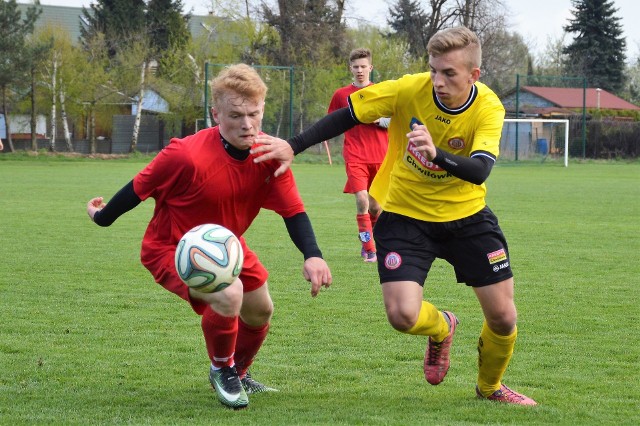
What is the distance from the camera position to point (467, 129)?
14.9ft

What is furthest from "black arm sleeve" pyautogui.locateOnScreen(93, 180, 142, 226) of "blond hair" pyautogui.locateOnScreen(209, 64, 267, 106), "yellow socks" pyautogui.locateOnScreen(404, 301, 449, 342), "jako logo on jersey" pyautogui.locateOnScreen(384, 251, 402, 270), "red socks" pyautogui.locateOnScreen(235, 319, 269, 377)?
"yellow socks" pyautogui.locateOnScreen(404, 301, 449, 342)

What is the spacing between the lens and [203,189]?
4.39 metres

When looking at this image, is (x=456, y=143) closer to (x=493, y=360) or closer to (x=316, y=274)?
(x=316, y=274)

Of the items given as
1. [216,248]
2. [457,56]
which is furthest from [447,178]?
[216,248]

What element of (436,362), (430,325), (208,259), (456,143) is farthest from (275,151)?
(436,362)

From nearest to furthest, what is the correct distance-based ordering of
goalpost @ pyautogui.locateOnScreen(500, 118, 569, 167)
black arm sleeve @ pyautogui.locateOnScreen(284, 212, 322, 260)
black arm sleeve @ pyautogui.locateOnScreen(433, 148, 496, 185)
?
black arm sleeve @ pyautogui.locateOnScreen(433, 148, 496, 185), black arm sleeve @ pyautogui.locateOnScreen(284, 212, 322, 260), goalpost @ pyautogui.locateOnScreen(500, 118, 569, 167)

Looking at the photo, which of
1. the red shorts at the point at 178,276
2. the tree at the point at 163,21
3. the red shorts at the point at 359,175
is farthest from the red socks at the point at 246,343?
the tree at the point at 163,21

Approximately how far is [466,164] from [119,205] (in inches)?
65.2

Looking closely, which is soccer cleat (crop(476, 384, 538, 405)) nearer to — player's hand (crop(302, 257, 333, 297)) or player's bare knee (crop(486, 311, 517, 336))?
player's bare knee (crop(486, 311, 517, 336))

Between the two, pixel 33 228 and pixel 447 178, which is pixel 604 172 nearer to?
A: pixel 33 228

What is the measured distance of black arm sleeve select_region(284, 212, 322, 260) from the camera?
4.48 meters

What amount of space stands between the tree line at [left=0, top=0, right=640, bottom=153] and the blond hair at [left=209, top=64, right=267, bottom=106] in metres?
26.0

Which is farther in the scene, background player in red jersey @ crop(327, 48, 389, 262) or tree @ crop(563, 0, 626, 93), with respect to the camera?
tree @ crop(563, 0, 626, 93)

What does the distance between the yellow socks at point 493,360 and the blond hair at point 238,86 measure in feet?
5.38
